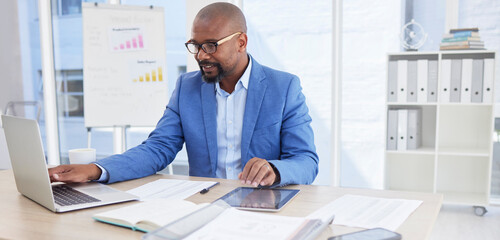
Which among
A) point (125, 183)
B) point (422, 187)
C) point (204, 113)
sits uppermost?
point (204, 113)

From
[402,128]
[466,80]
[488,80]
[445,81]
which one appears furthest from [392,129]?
[488,80]

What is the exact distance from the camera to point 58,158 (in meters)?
4.20

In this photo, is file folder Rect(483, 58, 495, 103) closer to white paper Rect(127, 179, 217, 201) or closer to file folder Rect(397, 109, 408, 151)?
file folder Rect(397, 109, 408, 151)

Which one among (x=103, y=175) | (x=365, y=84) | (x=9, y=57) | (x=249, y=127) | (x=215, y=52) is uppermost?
(x=9, y=57)

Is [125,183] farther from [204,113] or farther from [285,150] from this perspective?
[285,150]

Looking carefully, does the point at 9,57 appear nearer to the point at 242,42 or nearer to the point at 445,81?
the point at 242,42

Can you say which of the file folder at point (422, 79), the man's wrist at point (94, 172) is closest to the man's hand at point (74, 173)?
the man's wrist at point (94, 172)

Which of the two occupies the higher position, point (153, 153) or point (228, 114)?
point (228, 114)

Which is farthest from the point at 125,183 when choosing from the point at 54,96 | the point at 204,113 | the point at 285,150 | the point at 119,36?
the point at 54,96

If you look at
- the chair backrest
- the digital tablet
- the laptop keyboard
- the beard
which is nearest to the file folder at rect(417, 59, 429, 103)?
the beard

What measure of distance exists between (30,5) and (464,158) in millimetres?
4186

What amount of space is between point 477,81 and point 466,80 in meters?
0.07

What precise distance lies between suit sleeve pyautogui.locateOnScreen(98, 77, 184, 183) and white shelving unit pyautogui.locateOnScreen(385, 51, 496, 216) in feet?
6.28

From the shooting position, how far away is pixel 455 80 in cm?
300
